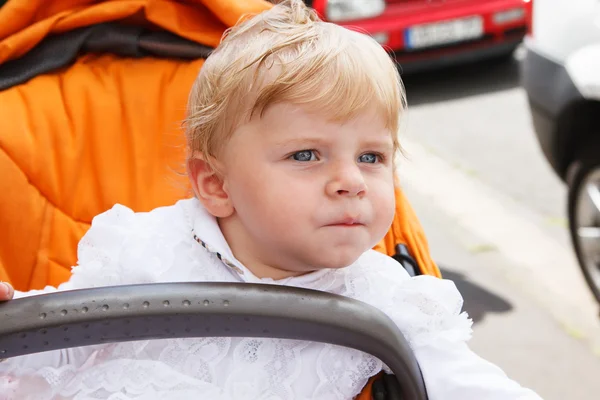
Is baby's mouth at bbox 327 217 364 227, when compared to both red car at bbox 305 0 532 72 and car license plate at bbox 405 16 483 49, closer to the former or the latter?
red car at bbox 305 0 532 72

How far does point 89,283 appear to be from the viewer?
4.93 ft

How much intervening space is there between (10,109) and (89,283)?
20.1 inches

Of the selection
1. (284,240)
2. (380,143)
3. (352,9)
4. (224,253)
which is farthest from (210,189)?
(352,9)

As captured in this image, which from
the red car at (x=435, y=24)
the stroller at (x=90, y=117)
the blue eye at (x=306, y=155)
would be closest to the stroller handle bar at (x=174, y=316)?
the blue eye at (x=306, y=155)

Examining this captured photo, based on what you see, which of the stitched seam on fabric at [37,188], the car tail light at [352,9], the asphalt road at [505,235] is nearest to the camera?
the stitched seam on fabric at [37,188]

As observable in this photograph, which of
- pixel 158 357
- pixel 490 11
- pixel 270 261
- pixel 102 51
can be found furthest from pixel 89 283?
pixel 490 11

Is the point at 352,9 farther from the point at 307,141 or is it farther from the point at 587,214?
the point at 307,141

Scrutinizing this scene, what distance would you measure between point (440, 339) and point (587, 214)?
1.98 m

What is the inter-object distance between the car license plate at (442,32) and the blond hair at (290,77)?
429 centimetres

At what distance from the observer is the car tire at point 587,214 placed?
3.09 meters

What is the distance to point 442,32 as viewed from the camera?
575 cm

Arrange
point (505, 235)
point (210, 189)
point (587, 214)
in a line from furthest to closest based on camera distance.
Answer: point (505, 235) → point (587, 214) → point (210, 189)

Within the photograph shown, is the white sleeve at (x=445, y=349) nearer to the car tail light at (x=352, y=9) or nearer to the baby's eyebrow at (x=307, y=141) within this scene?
the baby's eyebrow at (x=307, y=141)

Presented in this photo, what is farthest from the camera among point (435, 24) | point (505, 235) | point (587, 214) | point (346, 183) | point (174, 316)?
point (435, 24)
